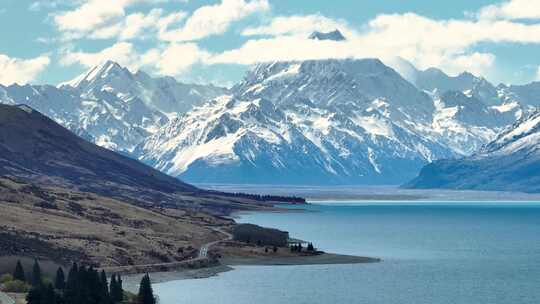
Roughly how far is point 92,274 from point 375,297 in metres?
49.5

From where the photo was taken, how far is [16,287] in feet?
546

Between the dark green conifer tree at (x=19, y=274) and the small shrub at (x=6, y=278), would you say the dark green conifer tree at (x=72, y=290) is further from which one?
the small shrub at (x=6, y=278)

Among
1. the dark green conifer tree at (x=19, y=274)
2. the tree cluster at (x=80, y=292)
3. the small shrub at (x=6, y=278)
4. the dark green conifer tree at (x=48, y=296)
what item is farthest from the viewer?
the small shrub at (x=6, y=278)

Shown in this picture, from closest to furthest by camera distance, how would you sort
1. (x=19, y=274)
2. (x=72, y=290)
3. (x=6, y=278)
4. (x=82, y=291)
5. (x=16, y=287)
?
(x=82, y=291) → (x=72, y=290) → (x=16, y=287) → (x=19, y=274) → (x=6, y=278)

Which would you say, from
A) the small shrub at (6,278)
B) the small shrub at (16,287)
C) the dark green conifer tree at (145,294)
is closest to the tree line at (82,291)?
the dark green conifer tree at (145,294)

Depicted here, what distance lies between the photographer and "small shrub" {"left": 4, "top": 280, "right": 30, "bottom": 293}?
166 meters

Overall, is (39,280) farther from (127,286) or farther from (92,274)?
(127,286)

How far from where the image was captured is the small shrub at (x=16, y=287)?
165887 mm

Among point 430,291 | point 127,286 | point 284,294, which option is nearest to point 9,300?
point 127,286

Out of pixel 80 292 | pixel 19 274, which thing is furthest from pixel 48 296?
pixel 19 274

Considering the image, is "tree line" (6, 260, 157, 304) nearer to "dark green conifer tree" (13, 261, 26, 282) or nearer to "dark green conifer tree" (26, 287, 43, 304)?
"dark green conifer tree" (26, 287, 43, 304)

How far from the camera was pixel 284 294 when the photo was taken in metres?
187

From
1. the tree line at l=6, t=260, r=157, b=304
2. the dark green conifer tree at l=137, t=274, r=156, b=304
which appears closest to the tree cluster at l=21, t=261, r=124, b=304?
the tree line at l=6, t=260, r=157, b=304

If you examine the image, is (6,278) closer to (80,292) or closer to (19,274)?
(19,274)
